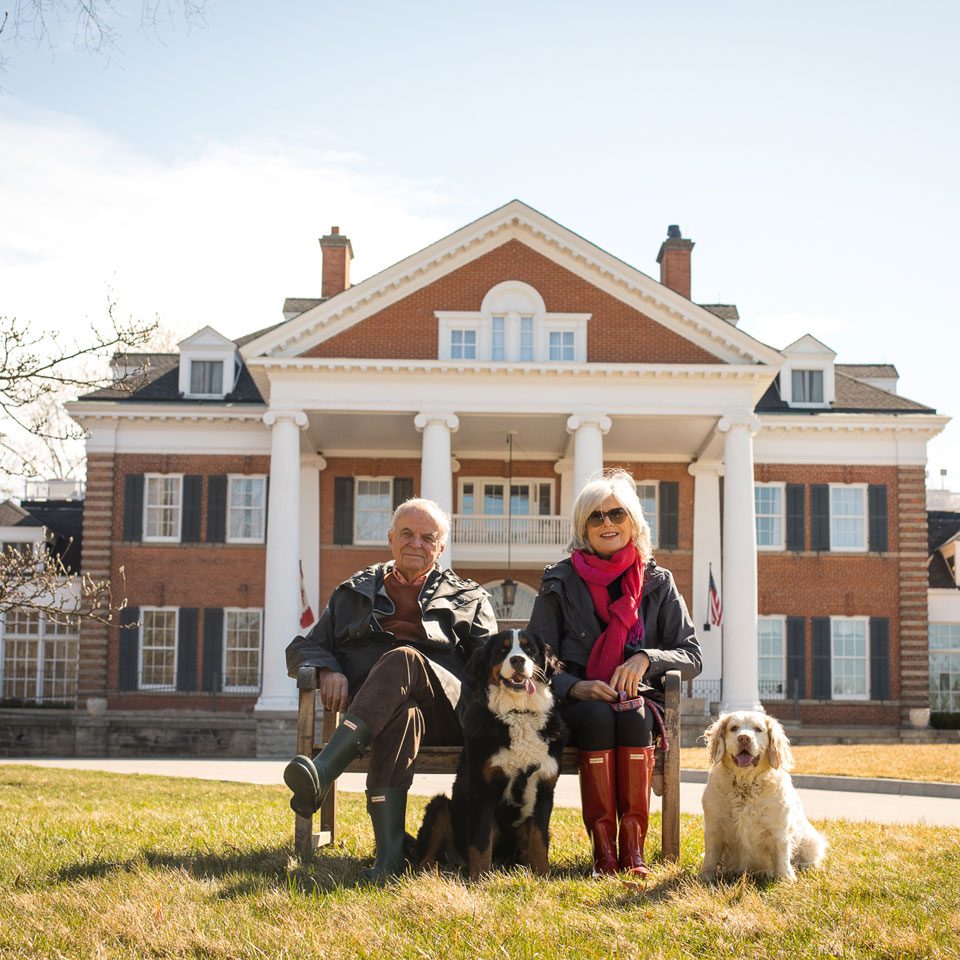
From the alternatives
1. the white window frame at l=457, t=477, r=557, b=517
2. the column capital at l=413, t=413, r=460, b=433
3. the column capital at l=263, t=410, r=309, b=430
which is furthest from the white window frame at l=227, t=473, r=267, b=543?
the column capital at l=413, t=413, r=460, b=433

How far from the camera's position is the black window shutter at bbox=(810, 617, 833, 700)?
30.1 m

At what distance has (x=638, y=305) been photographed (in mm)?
27250

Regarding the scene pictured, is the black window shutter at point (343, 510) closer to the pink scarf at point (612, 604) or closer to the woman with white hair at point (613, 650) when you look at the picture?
the woman with white hair at point (613, 650)

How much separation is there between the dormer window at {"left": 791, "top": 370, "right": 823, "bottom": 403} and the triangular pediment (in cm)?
559

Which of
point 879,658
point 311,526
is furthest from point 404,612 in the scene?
point 879,658

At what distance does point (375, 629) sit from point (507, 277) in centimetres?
2205

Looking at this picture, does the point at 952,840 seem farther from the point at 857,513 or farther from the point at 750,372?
the point at 857,513

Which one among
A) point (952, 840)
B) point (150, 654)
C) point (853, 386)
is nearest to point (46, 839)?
point (952, 840)

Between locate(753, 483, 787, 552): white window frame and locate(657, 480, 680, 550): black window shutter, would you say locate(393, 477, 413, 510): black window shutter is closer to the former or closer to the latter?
locate(657, 480, 680, 550): black window shutter

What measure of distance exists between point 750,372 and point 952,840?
64.3 ft

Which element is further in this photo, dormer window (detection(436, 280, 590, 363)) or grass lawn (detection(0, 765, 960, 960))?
dormer window (detection(436, 280, 590, 363))

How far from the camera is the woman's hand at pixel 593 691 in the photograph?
5762 millimetres

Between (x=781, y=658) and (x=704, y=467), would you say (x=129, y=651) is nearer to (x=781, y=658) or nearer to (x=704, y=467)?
(x=704, y=467)

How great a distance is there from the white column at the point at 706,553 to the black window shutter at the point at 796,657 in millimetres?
1894
